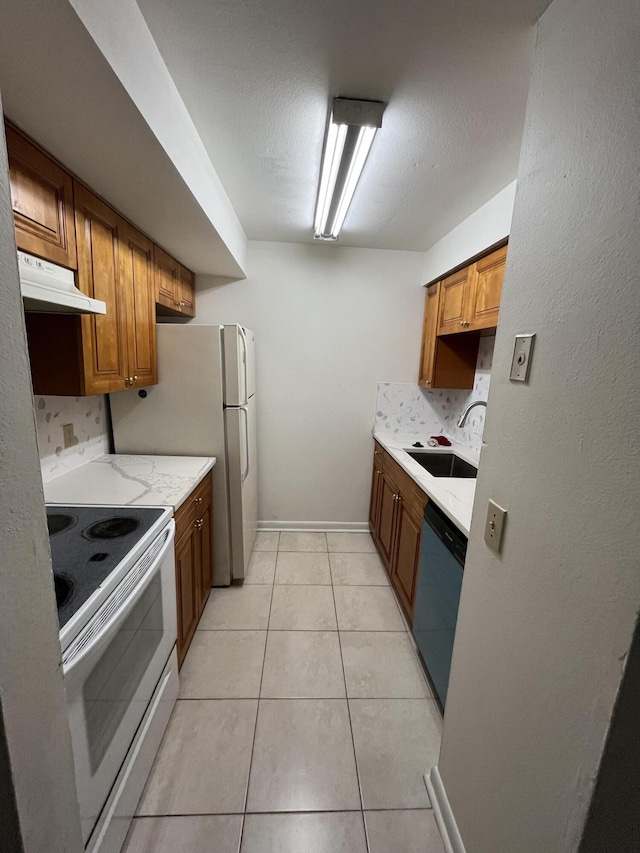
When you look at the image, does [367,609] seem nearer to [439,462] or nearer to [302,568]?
[302,568]

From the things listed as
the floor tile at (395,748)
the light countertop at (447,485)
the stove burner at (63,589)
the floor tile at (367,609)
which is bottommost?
the floor tile at (395,748)

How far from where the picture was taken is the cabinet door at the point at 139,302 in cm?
163

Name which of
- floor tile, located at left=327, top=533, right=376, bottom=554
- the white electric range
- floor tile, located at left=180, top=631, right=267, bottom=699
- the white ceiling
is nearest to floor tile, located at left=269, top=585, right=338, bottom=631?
floor tile, located at left=180, top=631, right=267, bottom=699

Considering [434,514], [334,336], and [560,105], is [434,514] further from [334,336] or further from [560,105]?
[334,336]

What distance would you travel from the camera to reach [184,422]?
2076mm

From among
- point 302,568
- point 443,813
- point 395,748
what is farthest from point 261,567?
point 443,813

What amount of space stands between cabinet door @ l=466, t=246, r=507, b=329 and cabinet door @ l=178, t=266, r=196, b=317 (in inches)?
75.7

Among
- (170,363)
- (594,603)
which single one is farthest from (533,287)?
(170,363)

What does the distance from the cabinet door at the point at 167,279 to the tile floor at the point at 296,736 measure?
194cm

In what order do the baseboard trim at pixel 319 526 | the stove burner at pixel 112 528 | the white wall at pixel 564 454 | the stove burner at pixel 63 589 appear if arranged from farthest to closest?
the baseboard trim at pixel 319 526 → the stove burner at pixel 112 528 → the stove burner at pixel 63 589 → the white wall at pixel 564 454

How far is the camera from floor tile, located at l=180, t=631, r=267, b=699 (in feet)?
5.14

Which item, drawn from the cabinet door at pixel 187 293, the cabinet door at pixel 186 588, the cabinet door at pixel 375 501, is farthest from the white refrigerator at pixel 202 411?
the cabinet door at pixel 375 501

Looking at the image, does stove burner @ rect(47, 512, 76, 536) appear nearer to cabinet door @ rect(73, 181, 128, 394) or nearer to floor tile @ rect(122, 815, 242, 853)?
cabinet door @ rect(73, 181, 128, 394)

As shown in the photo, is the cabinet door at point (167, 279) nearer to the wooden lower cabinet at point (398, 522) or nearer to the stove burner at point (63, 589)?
the stove burner at point (63, 589)
